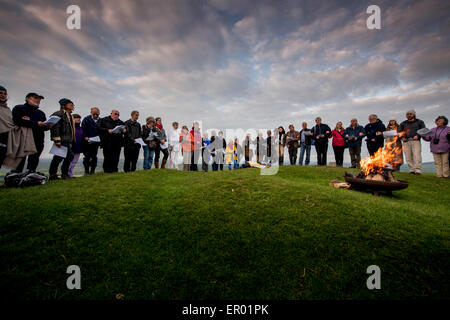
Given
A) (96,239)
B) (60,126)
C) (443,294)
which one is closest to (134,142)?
(60,126)

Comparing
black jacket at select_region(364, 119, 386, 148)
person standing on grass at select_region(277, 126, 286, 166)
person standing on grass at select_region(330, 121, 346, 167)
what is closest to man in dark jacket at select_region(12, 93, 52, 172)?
person standing on grass at select_region(277, 126, 286, 166)

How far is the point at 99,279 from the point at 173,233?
1.55m

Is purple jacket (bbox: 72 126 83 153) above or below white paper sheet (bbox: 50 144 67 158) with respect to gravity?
above

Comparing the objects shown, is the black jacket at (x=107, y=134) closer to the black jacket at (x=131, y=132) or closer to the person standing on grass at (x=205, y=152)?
the black jacket at (x=131, y=132)

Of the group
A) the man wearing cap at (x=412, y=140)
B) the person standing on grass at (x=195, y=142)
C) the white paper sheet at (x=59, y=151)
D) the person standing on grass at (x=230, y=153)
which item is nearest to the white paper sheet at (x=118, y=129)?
the white paper sheet at (x=59, y=151)

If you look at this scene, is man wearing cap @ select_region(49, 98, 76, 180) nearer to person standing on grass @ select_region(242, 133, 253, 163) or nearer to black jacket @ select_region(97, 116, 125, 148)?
black jacket @ select_region(97, 116, 125, 148)

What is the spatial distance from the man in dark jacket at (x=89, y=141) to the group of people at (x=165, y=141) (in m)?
0.04

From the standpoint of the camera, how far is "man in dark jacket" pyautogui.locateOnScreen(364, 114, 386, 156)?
462 inches

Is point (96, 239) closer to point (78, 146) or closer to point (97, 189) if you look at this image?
point (97, 189)

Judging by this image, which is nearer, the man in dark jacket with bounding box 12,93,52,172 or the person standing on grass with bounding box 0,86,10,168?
the person standing on grass with bounding box 0,86,10,168

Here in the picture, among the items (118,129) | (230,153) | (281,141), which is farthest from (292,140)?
(118,129)

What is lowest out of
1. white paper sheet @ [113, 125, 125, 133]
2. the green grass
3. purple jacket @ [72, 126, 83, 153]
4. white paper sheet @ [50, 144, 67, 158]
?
the green grass

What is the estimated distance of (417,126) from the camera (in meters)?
11.1

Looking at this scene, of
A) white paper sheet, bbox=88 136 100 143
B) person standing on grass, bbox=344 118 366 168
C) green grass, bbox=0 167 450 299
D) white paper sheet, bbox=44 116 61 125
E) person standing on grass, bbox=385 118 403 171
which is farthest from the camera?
person standing on grass, bbox=344 118 366 168
